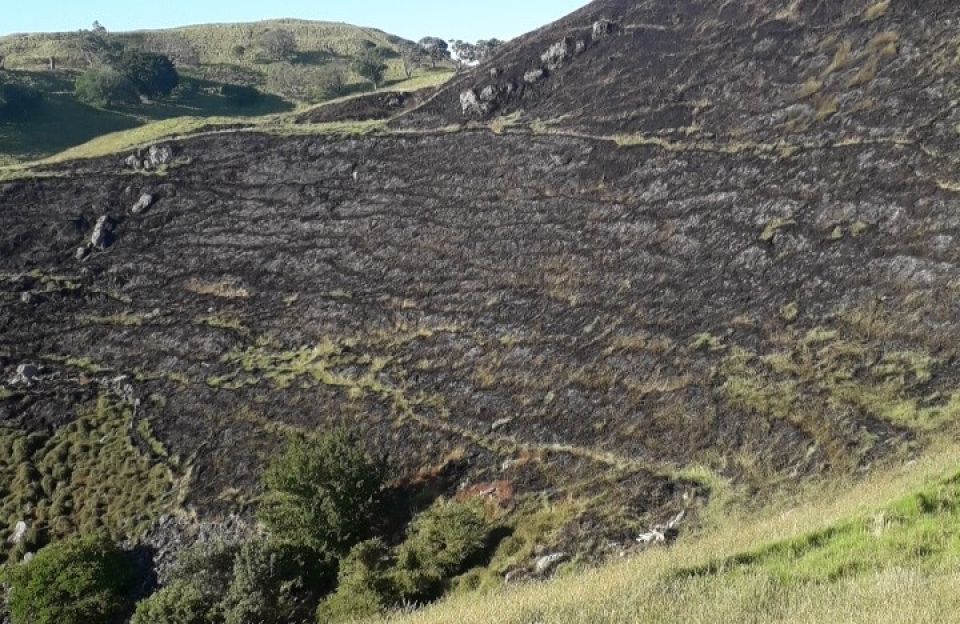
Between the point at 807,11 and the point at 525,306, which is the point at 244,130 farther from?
the point at 807,11

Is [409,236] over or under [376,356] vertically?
over

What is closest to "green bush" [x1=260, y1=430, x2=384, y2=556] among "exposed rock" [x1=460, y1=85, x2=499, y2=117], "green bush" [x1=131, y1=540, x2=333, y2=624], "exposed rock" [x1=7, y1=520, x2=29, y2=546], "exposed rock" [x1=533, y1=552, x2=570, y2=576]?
"green bush" [x1=131, y1=540, x2=333, y2=624]

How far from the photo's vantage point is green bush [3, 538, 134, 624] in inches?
1077

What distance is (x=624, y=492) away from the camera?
27.1 m

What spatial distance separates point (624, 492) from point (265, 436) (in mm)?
18845

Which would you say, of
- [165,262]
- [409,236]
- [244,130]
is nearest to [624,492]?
[409,236]

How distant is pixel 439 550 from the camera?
83.6ft

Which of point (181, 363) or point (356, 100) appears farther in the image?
point (356, 100)

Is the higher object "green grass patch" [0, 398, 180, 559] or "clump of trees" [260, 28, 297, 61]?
"clump of trees" [260, 28, 297, 61]

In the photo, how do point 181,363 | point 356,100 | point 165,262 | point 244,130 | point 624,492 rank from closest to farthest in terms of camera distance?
point 624,492 < point 181,363 < point 165,262 < point 244,130 < point 356,100

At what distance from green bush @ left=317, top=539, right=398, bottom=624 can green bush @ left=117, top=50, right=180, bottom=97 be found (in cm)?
9476

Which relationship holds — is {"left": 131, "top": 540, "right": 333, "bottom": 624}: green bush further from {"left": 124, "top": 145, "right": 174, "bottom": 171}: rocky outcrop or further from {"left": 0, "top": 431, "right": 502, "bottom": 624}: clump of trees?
{"left": 124, "top": 145, "right": 174, "bottom": 171}: rocky outcrop

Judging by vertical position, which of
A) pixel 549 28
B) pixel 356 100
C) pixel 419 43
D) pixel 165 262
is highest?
pixel 419 43

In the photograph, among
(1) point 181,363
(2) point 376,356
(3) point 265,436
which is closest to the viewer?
(3) point 265,436
